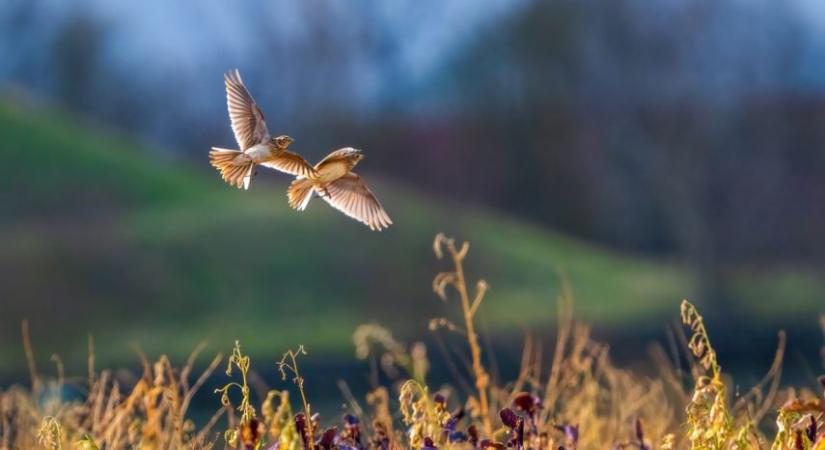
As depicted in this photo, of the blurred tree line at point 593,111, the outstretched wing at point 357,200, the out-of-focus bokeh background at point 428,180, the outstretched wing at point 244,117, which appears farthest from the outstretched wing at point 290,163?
the blurred tree line at point 593,111

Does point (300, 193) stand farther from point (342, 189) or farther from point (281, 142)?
point (342, 189)

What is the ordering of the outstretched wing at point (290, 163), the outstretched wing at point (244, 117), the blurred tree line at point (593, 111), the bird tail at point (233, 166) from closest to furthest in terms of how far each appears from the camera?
1. the bird tail at point (233, 166)
2. the outstretched wing at point (290, 163)
3. the outstretched wing at point (244, 117)
4. the blurred tree line at point (593, 111)

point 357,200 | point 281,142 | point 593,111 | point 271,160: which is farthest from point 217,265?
point 271,160

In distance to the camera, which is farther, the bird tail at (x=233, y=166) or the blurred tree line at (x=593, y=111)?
the blurred tree line at (x=593, y=111)

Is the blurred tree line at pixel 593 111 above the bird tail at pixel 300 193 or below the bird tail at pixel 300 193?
above

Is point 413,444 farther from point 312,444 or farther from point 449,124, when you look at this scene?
point 449,124

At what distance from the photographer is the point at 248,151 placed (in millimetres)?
2695

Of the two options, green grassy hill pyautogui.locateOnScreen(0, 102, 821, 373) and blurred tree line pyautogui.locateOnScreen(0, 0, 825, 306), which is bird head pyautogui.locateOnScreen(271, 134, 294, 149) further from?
blurred tree line pyautogui.locateOnScreen(0, 0, 825, 306)

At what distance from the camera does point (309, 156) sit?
3709cm

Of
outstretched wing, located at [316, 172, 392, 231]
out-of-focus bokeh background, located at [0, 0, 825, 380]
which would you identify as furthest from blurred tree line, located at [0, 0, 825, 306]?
outstretched wing, located at [316, 172, 392, 231]

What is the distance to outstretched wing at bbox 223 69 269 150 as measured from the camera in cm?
282

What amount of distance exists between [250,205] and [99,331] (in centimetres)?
683

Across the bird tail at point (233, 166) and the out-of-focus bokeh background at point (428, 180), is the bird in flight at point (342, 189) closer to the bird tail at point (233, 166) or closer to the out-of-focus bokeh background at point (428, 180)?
the bird tail at point (233, 166)

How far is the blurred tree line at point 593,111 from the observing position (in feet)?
109
